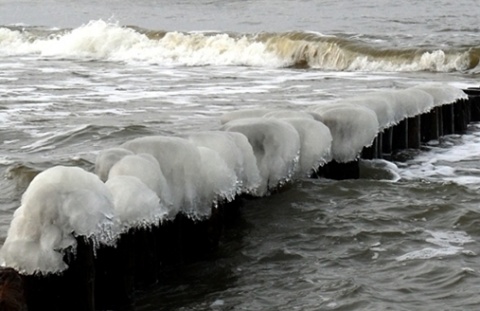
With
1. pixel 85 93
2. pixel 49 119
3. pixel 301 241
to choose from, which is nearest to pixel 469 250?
pixel 301 241

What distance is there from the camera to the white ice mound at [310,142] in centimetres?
846

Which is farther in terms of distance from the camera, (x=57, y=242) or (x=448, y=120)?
(x=448, y=120)

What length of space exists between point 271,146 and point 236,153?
0.80m

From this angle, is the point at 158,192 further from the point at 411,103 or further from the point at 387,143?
the point at 411,103

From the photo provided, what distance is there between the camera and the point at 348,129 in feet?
29.7

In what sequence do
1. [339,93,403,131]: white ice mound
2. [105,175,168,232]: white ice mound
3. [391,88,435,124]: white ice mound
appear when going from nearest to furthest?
[105,175,168,232]: white ice mound < [339,93,403,131]: white ice mound < [391,88,435,124]: white ice mound

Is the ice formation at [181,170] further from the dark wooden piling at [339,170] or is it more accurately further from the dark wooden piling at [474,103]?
the dark wooden piling at [474,103]

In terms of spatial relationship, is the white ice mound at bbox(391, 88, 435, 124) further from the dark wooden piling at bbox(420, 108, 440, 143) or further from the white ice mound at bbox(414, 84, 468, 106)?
the white ice mound at bbox(414, 84, 468, 106)

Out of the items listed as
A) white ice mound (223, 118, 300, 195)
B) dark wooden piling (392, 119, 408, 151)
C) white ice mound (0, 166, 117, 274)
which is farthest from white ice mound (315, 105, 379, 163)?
white ice mound (0, 166, 117, 274)

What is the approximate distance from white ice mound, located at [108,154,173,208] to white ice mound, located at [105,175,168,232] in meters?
0.15

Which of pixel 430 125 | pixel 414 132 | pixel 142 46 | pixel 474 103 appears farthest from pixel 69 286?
pixel 142 46

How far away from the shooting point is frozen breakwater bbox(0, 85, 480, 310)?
5004mm

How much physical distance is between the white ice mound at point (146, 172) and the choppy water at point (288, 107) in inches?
25.5

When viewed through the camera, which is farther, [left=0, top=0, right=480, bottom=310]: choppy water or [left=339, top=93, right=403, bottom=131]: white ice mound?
[left=339, top=93, right=403, bottom=131]: white ice mound
